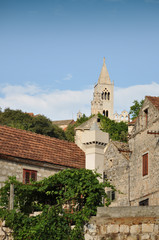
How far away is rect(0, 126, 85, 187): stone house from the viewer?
23.0 m

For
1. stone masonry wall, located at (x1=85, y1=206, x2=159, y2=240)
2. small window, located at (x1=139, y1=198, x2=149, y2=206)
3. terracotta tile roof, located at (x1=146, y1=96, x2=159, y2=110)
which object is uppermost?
terracotta tile roof, located at (x1=146, y1=96, x2=159, y2=110)

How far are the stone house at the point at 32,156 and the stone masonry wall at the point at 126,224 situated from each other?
5.84m

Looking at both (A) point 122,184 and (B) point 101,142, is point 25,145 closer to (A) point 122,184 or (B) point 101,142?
(B) point 101,142

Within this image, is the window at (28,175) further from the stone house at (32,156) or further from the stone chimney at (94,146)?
the stone chimney at (94,146)

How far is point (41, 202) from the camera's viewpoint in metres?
20.5

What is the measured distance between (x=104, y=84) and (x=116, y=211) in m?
154

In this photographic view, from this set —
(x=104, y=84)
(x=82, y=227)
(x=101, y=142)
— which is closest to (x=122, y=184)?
(x=101, y=142)

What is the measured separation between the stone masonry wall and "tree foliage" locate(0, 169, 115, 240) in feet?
1.89

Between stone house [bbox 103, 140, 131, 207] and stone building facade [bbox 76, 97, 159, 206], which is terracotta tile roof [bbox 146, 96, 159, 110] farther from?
stone house [bbox 103, 140, 131, 207]

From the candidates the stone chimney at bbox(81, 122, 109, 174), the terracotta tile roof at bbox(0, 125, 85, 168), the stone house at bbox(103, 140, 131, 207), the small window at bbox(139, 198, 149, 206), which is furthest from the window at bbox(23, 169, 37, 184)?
the stone house at bbox(103, 140, 131, 207)

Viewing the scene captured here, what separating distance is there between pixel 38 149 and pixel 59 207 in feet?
22.6

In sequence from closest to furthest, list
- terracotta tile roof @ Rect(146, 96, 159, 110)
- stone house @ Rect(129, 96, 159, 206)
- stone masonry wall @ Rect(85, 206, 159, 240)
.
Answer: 1. stone masonry wall @ Rect(85, 206, 159, 240)
2. stone house @ Rect(129, 96, 159, 206)
3. terracotta tile roof @ Rect(146, 96, 159, 110)

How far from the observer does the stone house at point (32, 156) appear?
75.6 ft

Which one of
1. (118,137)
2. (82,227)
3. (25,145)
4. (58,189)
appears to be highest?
(118,137)
